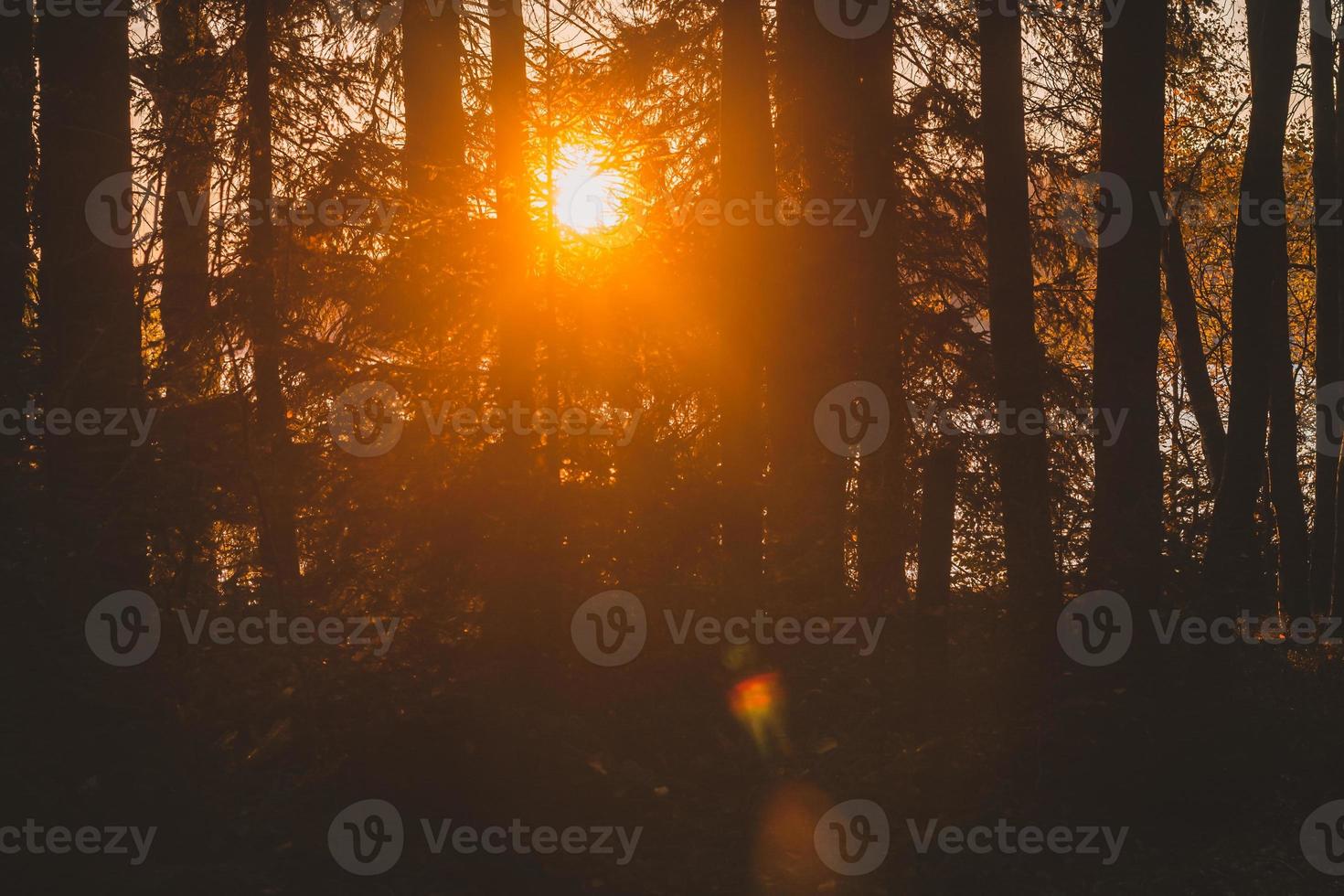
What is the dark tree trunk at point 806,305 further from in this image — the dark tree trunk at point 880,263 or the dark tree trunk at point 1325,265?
the dark tree trunk at point 1325,265

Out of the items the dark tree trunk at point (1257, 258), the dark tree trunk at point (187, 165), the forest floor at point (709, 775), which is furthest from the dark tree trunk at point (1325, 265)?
the dark tree trunk at point (187, 165)

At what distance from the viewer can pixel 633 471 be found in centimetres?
1093

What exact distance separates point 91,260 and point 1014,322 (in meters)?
8.01

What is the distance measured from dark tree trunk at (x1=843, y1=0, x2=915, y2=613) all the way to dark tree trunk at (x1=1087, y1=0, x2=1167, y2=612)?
346cm

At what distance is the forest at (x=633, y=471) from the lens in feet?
26.5

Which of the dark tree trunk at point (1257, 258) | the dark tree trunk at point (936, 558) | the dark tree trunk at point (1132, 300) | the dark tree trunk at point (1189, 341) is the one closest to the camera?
the dark tree trunk at point (936, 558)

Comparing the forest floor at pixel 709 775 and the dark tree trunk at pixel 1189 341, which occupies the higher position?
the dark tree trunk at pixel 1189 341

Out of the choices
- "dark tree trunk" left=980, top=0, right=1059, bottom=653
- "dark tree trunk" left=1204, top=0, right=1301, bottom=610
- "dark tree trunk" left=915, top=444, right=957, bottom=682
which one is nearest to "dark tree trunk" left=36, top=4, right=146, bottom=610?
"dark tree trunk" left=915, top=444, right=957, bottom=682

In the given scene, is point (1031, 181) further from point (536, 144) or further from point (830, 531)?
point (536, 144)

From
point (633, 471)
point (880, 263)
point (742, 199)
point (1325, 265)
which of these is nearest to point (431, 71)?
point (742, 199)

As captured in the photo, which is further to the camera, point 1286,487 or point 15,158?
point 1286,487

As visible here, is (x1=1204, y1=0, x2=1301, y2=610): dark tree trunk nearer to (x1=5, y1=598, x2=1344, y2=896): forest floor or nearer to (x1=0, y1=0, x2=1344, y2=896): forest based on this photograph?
(x1=0, y1=0, x2=1344, y2=896): forest

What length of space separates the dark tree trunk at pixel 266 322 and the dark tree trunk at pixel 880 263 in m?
6.34

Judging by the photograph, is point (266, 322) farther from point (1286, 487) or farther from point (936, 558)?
point (1286, 487)
